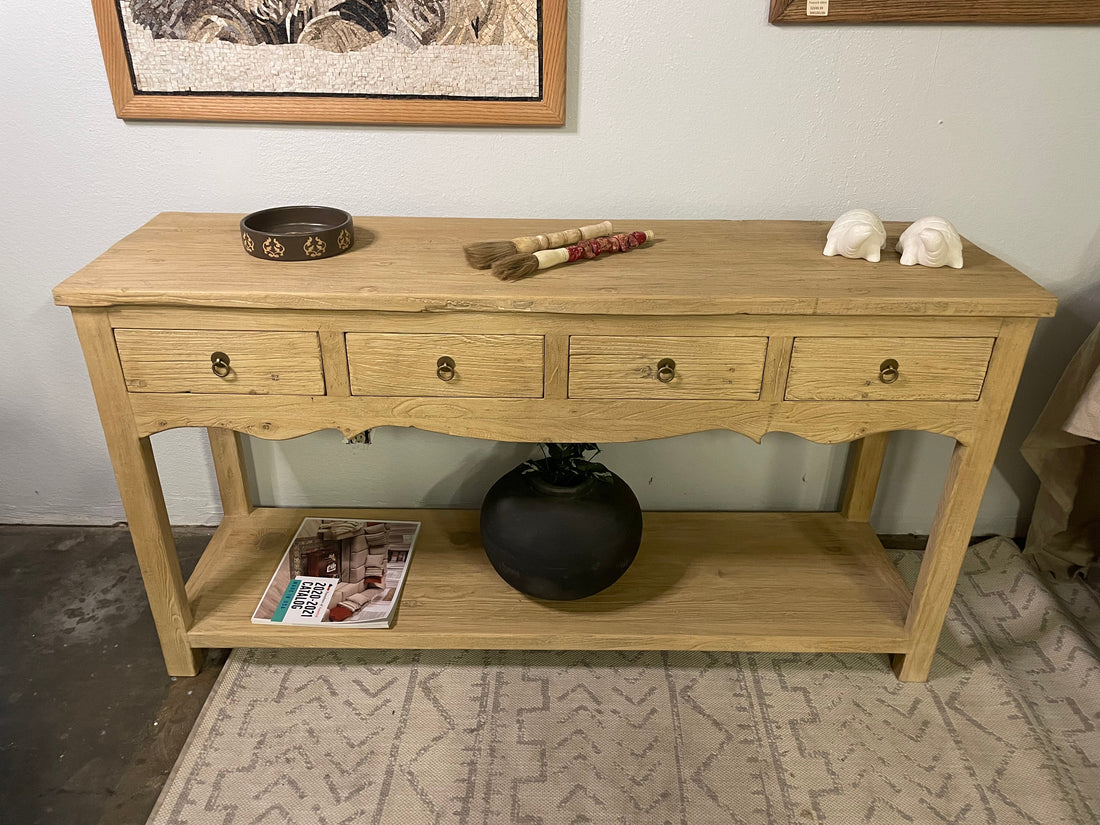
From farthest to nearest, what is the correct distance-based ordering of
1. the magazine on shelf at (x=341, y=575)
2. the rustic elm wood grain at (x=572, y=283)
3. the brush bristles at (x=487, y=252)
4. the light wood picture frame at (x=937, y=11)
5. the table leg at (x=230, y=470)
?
1. the table leg at (x=230, y=470)
2. the magazine on shelf at (x=341, y=575)
3. the light wood picture frame at (x=937, y=11)
4. the brush bristles at (x=487, y=252)
5. the rustic elm wood grain at (x=572, y=283)

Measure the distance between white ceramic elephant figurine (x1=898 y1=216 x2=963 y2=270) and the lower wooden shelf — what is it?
757mm

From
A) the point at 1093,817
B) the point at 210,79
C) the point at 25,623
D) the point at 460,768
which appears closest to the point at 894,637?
the point at 1093,817

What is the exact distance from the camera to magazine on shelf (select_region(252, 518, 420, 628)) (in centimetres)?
163

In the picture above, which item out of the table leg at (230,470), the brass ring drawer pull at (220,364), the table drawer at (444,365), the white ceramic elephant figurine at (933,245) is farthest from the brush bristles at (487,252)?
the table leg at (230,470)

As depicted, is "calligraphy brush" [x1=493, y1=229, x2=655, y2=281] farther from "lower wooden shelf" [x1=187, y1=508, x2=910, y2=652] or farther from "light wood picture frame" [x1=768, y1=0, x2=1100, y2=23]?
"lower wooden shelf" [x1=187, y1=508, x2=910, y2=652]

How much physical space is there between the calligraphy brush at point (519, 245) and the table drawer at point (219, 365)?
1.04ft

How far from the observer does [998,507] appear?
207 cm

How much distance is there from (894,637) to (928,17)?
49.9 inches

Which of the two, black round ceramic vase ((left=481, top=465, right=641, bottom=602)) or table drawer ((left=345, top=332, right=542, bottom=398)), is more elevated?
table drawer ((left=345, top=332, right=542, bottom=398))

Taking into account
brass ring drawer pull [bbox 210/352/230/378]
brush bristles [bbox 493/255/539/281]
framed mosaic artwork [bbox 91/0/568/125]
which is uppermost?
framed mosaic artwork [bbox 91/0/568/125]

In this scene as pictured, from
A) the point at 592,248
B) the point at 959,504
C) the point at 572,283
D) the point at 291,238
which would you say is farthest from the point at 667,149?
the point at 959,504

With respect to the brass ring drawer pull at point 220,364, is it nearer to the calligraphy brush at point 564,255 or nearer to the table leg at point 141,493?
the table leg at point 141,493

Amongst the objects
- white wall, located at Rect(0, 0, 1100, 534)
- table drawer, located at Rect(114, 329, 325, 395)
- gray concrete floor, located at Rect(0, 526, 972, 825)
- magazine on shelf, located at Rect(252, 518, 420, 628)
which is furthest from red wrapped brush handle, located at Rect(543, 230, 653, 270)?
gray concrete floor, located at Rect(0, 526, 972, 825)

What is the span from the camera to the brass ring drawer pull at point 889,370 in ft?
4.38
